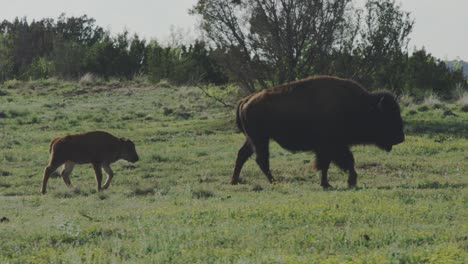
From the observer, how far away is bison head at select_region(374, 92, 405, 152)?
45.1 ft

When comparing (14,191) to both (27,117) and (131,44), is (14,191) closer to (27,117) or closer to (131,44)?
(27,117)

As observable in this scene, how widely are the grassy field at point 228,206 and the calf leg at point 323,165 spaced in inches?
9.5

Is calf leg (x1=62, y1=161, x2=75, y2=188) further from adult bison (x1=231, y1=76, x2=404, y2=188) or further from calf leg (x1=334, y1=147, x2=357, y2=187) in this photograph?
calf leg (x1=334, y1=147, x2=357, y2=187)

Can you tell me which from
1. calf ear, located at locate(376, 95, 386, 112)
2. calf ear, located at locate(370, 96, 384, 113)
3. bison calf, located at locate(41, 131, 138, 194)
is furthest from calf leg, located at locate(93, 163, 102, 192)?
calf ear, located at locate(376, 95, 386, 112)

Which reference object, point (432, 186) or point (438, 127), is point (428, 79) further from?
point (432, 186)

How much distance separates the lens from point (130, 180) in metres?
15.7

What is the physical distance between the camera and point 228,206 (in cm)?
1038

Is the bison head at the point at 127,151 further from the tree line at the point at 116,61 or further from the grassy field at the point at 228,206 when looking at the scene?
the tree line at the point at 116,61

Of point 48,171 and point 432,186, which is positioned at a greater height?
point 432,186

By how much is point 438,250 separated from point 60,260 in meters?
3.60

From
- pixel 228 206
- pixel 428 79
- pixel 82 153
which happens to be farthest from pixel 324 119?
pixel 428 79

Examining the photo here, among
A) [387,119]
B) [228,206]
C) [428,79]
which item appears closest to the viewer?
[228,206]

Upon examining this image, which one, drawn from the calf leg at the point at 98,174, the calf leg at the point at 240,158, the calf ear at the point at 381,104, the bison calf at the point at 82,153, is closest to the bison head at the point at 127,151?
the bison calf at the point at 82,153

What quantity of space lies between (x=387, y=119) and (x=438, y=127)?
1040 centimetres
